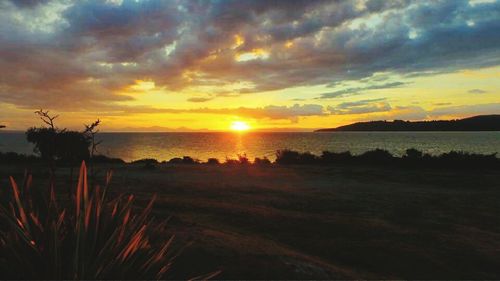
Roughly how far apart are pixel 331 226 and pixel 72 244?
30.8 ft

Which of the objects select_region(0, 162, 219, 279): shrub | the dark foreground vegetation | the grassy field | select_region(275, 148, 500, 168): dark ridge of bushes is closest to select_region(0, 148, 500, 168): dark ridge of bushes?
select_region(275, 148, 500, 168): dark ridge of bushes

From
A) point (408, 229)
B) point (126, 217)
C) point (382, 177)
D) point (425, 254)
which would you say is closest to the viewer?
point (126, 217)

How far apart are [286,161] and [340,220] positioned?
2429 cm

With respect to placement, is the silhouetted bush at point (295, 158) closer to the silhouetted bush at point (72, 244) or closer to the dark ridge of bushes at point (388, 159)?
the dark ridge of bushes at point (388, 159)

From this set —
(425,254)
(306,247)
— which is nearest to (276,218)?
(306,247)

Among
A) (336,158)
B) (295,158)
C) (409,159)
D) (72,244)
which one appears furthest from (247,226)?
(295,158)

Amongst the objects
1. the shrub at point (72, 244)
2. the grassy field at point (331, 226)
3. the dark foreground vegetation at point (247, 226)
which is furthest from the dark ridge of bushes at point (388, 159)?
the shrub at point (72, 244)

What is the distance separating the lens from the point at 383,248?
31.6 feet

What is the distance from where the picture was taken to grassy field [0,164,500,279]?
7863 mm

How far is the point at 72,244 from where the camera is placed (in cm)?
311

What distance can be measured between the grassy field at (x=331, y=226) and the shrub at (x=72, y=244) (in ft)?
11.7

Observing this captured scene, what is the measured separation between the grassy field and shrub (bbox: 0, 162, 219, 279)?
3.58 metres

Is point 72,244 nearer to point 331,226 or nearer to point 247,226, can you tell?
point 247,226

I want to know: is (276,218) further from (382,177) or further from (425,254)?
(382,177)
